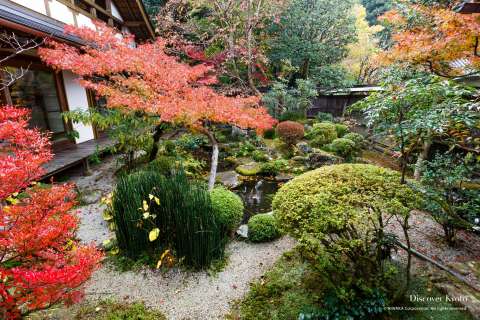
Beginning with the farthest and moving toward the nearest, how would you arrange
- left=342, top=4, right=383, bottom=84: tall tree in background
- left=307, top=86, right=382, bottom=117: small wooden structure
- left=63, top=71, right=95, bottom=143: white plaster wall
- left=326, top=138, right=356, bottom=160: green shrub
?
left=342, top=4, right=383, bottom=84: tall tree in background
left=307, top=86, right=382, bottom=117: small wooden structure
left=326, top=138, right=356, bottom=160: green shrub
left=63, top=71, right=95, bottom=143: white plaster wall

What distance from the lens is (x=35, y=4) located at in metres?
6.32

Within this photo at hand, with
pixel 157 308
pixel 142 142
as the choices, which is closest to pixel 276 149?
pixel 142 142

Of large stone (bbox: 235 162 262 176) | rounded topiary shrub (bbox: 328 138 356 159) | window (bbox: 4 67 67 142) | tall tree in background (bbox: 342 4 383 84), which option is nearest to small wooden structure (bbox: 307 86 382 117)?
tall tree in background (bbox: 342 4 383 84)

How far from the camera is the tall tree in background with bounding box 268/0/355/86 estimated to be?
1167 centimetres

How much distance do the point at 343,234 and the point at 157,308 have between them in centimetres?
222

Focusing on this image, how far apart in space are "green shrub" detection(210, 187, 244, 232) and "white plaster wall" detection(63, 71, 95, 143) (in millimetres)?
5998

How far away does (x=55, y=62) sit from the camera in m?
4.98

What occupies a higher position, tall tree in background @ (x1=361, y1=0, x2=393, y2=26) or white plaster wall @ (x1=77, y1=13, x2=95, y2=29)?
tall tree in background @ (x1=361, y1=0, x2=393, y2=26)

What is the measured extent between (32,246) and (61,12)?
7.90 metres

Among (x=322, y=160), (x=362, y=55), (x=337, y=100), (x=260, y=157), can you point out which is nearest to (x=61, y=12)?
(x=260, y=157)

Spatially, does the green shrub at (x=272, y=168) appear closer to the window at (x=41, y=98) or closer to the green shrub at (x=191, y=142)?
A: the green shrub at (x=191, y=142)

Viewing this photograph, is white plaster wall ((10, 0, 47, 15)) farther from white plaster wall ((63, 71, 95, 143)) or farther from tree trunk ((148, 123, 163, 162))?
tree trunk ((148, 123, 163, 162))

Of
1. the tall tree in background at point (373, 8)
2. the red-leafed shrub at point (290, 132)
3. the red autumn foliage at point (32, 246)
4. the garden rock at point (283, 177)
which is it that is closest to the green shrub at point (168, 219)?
the red autumn foliage at point (32, 246)

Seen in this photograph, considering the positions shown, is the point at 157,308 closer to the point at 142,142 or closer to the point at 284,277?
the point at 284,277
